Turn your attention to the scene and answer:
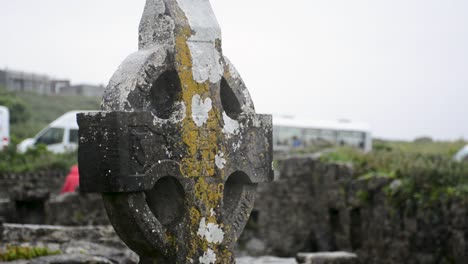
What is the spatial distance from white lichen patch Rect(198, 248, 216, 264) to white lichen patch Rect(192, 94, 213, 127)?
2.72ft

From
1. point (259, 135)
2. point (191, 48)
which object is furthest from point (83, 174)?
point (259, 135)

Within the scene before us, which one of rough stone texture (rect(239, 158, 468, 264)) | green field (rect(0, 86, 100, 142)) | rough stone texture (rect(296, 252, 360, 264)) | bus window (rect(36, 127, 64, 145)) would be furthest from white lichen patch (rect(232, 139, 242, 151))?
green field (rect(0, 86, 100, 142))

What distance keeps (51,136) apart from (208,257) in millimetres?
20448

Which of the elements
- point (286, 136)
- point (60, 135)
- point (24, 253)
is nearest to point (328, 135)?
point (286, 136)

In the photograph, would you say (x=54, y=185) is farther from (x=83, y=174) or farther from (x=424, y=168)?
(x=83, y=174)

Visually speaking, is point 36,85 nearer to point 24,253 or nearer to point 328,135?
point 328,135

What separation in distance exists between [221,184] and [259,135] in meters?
0.55

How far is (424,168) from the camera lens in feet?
40.9

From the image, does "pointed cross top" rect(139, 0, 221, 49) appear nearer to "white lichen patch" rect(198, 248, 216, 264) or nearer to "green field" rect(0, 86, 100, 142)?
"white lichen patch" rect(198, 248, 216, 264)

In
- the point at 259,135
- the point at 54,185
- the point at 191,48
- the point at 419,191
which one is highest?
the point at 191,48

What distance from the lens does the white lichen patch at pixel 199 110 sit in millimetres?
4617

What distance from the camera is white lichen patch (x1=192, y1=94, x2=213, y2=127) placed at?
4.62 meters

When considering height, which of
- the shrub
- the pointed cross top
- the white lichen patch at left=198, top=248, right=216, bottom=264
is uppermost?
the pointed cross top

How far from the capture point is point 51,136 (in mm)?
24172
